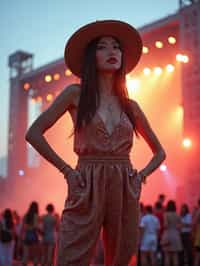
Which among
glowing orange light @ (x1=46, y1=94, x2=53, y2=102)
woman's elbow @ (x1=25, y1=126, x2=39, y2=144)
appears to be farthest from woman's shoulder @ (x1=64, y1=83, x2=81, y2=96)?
glowing orange light @ (x1=46, y1=94, x2=53, y2=102)

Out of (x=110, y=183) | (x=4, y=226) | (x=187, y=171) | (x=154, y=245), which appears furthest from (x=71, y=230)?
(x=187, y=171)

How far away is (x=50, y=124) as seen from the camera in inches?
94.9

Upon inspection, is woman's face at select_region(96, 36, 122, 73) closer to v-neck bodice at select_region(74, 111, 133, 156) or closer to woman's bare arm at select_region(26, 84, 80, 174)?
woman's bare arm at select_region(26, 84, 80, 174)

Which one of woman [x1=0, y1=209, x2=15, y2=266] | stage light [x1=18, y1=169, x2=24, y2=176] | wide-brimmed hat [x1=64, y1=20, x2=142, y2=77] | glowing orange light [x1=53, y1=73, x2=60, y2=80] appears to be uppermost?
glowing orange light [x1=53, y1=73, x2=60, y2=80]

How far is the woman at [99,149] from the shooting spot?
89.8 inches

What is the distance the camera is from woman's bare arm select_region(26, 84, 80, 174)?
236cm

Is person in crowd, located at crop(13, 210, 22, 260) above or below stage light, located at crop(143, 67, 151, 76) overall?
below

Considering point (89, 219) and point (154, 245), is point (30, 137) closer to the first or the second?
point (89, 219)

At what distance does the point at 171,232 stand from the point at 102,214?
6.40 m

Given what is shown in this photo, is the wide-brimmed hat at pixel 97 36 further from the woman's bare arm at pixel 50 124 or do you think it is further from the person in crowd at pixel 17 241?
the person in crowd at pixel 17 241

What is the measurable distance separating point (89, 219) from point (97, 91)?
634mm

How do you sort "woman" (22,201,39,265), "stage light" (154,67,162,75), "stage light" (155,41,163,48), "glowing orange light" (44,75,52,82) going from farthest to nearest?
1. "glowing orange light" (44,75,52,82)
2. "stage light" (154,67,162,75)
3. "stage light" (155,41,163,48)
4. "woman" (22,201,39,265)

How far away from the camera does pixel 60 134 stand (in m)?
22.2

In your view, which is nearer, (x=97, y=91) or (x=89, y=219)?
(x=89, y=219)
